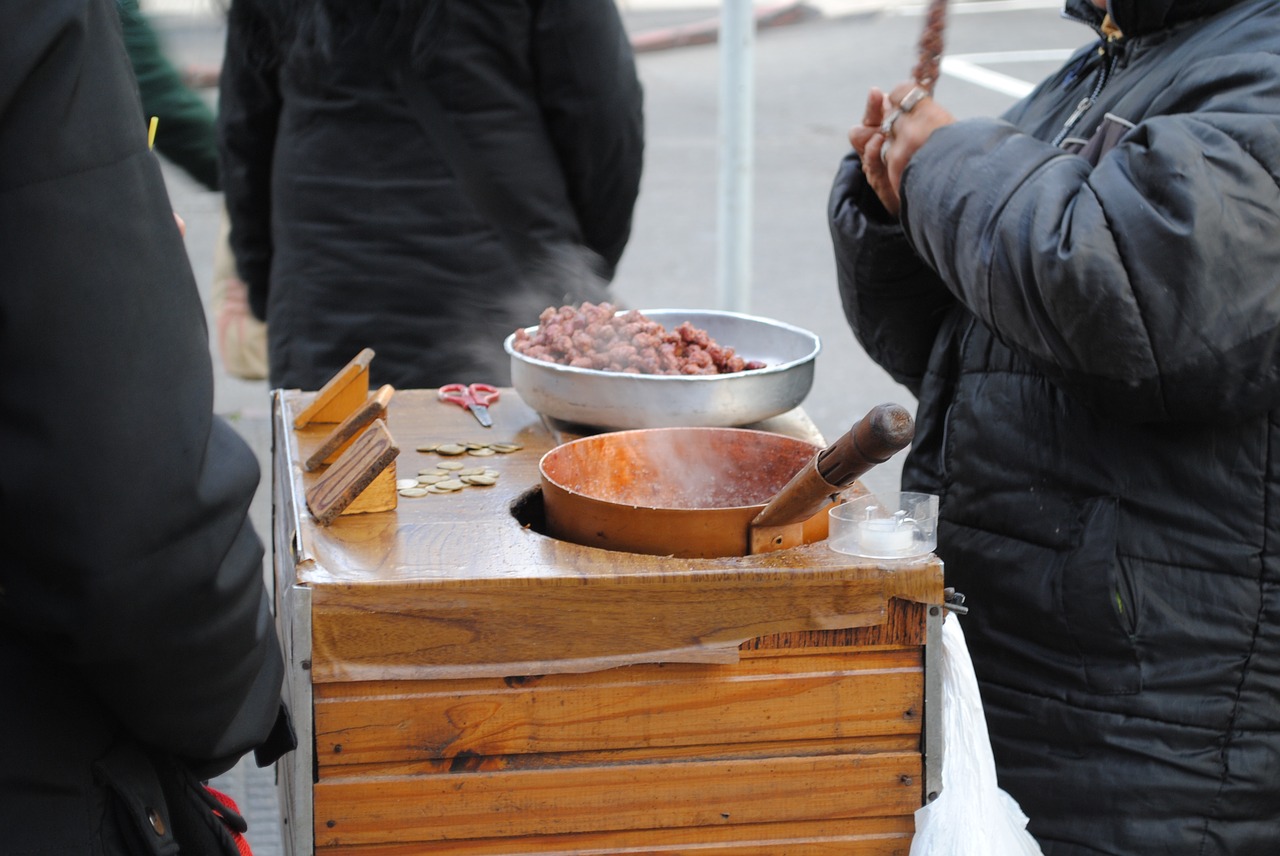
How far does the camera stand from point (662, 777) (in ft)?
5.36

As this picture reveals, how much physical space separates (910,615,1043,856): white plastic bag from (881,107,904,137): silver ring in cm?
76

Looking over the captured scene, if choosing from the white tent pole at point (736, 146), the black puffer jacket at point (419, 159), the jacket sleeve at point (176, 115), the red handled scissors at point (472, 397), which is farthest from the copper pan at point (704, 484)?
the white tent pole at point (736, 146)

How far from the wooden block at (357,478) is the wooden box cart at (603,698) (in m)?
0.06

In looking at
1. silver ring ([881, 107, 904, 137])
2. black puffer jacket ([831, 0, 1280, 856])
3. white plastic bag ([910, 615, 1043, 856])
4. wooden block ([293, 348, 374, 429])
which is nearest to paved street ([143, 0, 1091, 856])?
wooden block ([293, 348, 374, 429])

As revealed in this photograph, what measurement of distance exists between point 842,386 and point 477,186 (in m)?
3.62

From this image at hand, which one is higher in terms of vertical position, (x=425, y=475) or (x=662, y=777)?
(x=425, y=475)

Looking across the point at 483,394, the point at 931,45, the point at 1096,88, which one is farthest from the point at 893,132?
the point at 483,394

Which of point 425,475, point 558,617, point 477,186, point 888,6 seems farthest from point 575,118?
point 888,6

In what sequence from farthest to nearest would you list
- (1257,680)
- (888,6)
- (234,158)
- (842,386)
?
(888,6) → (842,386) → (234,158) → (1257,680)

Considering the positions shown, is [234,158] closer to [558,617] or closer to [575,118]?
[575,118]

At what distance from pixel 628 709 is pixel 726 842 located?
0.21 meters

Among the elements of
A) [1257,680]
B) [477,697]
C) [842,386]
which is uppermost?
[477,697]

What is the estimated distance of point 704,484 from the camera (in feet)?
6.61

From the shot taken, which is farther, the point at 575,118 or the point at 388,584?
the point at 575,118
